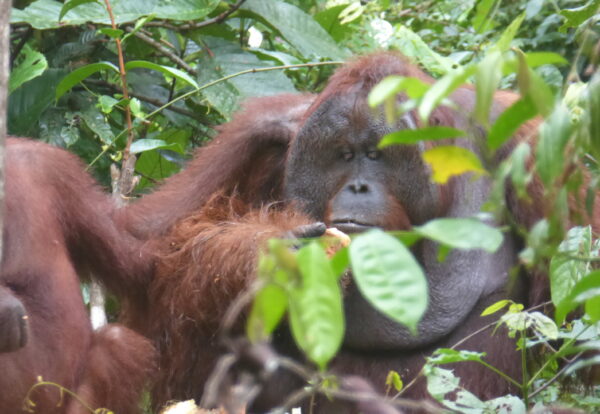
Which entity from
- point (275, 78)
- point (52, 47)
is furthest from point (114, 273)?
point (52, 47)

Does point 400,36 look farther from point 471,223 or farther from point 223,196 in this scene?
point 471,223

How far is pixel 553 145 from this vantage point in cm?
126

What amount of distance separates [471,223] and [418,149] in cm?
184

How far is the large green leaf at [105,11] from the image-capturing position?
159 inches

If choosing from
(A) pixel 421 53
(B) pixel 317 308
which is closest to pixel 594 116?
(B) pixel 317 308

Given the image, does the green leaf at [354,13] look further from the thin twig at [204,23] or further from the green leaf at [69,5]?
the green leaf at [69,5]

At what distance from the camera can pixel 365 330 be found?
10.6 ft

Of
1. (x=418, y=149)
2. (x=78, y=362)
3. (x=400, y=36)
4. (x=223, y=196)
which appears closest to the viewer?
(x=78, y=362)

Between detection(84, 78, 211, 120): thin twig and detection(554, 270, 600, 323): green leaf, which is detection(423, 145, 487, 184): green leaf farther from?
detection(84, 78, 211, 120): thin twig

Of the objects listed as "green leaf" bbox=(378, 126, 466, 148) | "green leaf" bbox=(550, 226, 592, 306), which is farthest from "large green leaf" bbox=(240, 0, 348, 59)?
"green leaf" bbox=(378, 126, 466, 148)

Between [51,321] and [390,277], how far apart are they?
1.74 meters

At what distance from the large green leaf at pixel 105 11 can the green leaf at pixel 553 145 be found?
9.45 feet

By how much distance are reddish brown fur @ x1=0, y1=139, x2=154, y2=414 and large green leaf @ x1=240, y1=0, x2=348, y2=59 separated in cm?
164

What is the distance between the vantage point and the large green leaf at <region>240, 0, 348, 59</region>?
14.4ft
